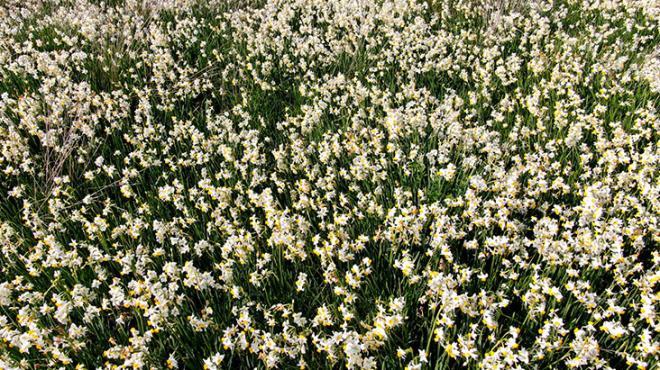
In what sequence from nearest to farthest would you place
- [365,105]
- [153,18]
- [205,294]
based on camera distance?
[205,294], [365,105], [153,18]

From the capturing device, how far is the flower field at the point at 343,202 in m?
2.69

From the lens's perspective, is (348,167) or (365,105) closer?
(348,167)

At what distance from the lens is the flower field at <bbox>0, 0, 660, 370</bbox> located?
2693mm

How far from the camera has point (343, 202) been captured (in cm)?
359

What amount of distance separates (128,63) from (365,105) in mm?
3036

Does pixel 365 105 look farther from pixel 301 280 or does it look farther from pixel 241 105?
pixel 301 280

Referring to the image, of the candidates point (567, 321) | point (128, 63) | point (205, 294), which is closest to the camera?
point (567, 321)

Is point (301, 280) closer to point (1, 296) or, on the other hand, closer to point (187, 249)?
point (187, 249)

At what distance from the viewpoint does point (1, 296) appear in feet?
9.28

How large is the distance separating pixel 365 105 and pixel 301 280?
2539mm

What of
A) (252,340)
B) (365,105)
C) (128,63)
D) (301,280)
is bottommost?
(252,340)

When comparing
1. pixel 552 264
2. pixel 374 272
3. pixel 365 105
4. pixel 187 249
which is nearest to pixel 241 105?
pixel 365 105

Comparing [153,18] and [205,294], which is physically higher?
[153,18]

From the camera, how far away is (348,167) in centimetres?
415
